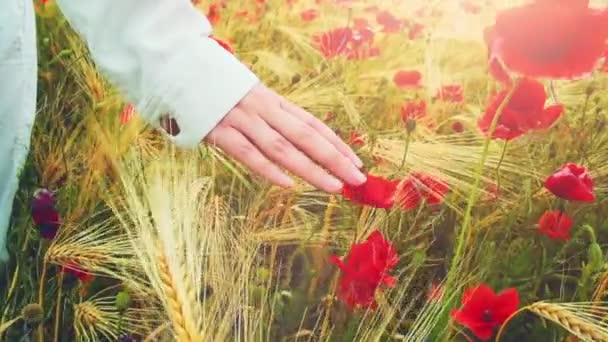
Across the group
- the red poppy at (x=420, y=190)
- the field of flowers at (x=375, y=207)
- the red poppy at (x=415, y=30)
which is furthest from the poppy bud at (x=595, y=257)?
the red poppy at (x=415, y=30)

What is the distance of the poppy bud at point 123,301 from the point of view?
747mm

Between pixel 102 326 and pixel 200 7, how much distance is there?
284 millimetres

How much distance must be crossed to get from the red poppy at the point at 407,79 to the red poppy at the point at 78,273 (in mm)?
295

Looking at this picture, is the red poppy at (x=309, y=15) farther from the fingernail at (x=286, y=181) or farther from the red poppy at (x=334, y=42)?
the fingernail at (x=286, y=181)

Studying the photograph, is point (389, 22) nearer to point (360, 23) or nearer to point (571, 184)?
point (360, 23)

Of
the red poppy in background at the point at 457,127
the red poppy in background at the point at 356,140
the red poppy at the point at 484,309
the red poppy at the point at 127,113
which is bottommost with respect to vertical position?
the red poppy at the point at 484,309

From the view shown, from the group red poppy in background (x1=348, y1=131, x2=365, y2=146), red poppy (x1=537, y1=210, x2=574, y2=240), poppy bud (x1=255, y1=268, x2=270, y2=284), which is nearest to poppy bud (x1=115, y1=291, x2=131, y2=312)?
poppy bud (x1=255, y1=268, x2=270, y2=284)

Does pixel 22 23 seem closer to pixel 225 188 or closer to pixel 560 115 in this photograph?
pixel 225 188

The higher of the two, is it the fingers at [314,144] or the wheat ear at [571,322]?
the fingers at [314,144]

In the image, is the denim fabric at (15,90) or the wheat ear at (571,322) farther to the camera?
the denim fabric at (15,90)

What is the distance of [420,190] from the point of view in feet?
2.35

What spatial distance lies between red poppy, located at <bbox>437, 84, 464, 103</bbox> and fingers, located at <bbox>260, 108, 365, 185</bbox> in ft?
0.30

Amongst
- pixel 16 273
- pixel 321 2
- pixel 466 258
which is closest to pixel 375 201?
pixel 466 258

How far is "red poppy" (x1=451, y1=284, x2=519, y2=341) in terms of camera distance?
26.2 inches
